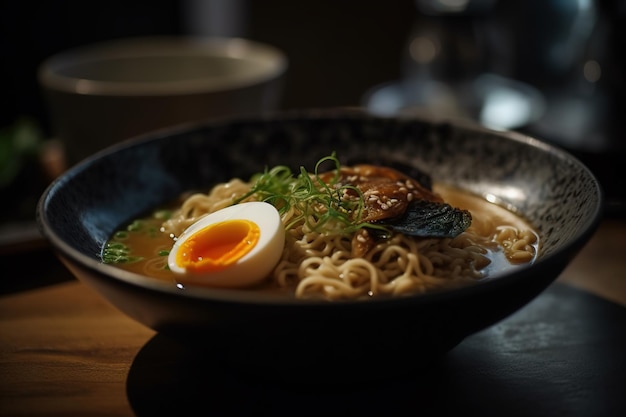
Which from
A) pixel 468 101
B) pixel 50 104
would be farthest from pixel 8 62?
pixel 468 101

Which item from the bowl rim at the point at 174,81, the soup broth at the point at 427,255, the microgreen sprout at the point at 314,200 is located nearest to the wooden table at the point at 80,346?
the soup broth at the point at 427,255

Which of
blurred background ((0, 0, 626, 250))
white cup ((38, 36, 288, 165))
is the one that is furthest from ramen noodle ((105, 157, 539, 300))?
blurred background ((0, 0, 626, 250))

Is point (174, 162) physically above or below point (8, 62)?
above

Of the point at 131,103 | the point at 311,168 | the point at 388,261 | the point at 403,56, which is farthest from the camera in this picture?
the point at 403,56

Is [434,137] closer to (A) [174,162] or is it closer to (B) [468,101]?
(A) [174,162]

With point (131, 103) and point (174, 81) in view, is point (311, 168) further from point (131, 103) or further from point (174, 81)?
point (174, 81)

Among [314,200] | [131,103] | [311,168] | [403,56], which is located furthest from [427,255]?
[403,56]

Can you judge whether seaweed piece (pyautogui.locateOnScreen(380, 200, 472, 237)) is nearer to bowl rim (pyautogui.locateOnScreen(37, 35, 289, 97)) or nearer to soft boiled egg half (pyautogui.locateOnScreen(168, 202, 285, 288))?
soft boiled egg half (pyautogui.locateOnScreen(168, 202, 285, 288))
